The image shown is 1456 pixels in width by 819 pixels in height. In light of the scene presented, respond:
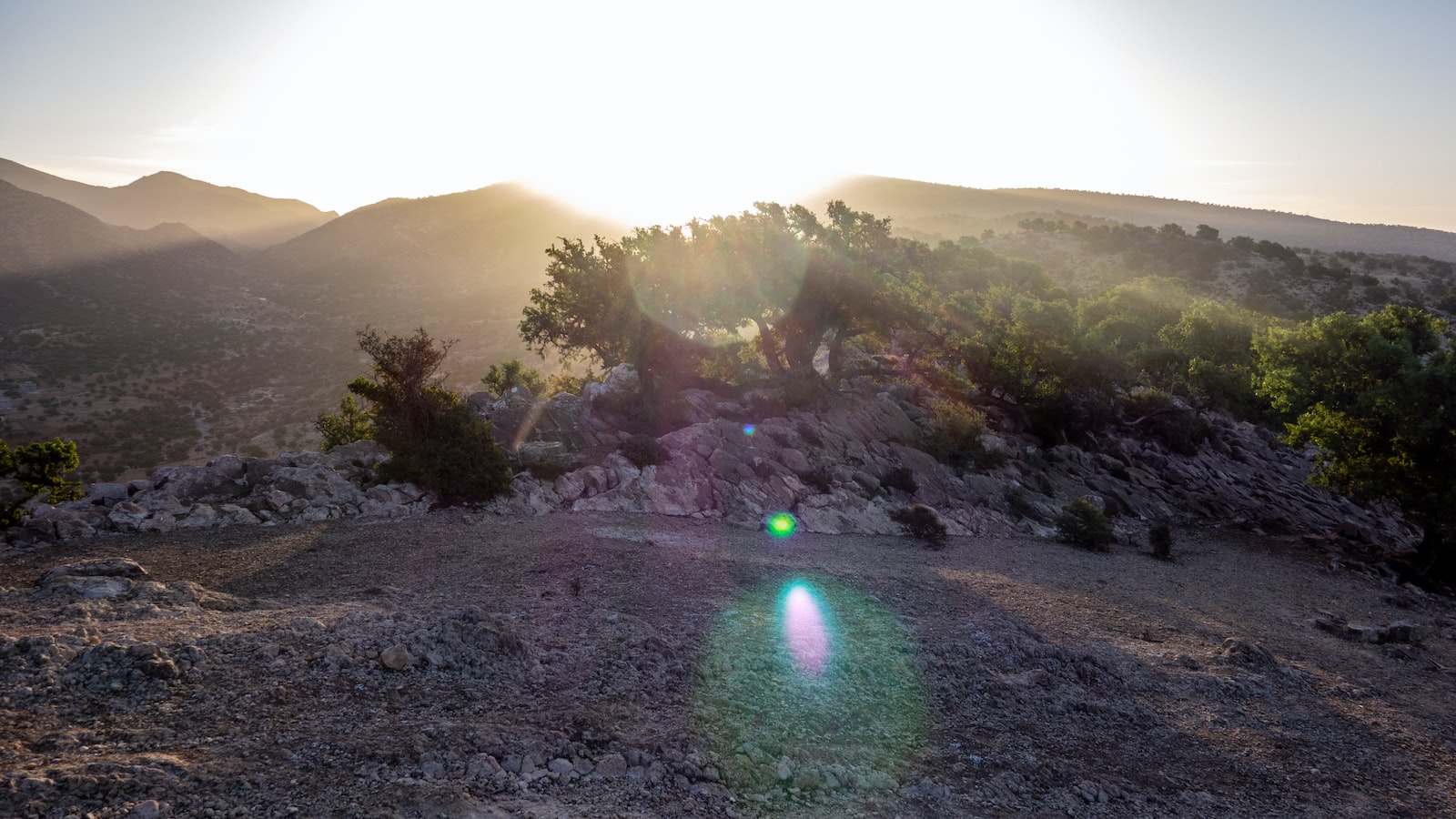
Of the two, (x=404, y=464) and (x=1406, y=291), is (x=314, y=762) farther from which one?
(x=1406, y=291)

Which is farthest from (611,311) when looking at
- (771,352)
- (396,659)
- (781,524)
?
(396,659)

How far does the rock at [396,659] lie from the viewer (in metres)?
9.18

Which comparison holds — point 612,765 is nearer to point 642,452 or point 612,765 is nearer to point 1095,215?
point 642,452

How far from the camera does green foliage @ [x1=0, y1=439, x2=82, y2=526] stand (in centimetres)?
1562

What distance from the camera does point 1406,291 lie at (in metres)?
70.6

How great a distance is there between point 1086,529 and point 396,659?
22.0 m

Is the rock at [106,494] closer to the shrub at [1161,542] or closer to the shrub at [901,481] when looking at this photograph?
the shrub at [901,481]

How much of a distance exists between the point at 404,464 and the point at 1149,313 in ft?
158

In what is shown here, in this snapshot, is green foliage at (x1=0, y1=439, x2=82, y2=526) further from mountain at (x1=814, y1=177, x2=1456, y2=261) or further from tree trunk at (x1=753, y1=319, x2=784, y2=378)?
mountain at (x1=814, y1=177, x2=1456, y2=261)

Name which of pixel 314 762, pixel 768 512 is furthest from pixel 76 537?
pixel 768 512

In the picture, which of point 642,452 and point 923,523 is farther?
point 642,452

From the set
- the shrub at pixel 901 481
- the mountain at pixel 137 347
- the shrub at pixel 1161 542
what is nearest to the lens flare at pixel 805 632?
the shrub at pixel 901 481

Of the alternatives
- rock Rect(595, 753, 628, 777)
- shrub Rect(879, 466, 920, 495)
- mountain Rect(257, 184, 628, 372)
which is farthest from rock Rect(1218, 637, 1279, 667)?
mountain Rect(257, 184, 628, 372)

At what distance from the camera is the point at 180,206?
172 meters
